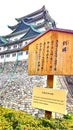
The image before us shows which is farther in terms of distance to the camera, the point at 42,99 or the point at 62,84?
the point at 62,84

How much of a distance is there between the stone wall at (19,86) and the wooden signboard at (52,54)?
9.69 metres

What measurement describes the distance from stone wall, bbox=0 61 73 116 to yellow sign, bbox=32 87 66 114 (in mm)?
9935

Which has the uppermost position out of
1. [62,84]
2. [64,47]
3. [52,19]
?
[52,19]

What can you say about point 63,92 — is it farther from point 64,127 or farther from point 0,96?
point 0,96

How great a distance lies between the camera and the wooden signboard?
243 inches

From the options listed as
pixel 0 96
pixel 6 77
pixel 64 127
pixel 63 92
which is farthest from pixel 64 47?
pixel 6 77

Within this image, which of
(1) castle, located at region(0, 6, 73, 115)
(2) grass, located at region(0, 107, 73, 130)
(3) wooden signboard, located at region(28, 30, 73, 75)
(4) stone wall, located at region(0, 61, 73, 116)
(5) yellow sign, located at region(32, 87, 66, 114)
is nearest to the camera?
(2) grass, located at region(0, 107, 73, 130)

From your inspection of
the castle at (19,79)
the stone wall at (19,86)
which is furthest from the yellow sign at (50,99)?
the castle at (19,79)

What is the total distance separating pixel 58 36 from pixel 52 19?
2580 cm

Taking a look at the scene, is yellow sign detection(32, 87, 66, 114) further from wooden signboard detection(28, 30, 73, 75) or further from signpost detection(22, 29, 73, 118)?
wooden signboard detection(28, 30, 73, 75)

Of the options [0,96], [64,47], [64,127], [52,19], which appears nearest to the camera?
[64,127]

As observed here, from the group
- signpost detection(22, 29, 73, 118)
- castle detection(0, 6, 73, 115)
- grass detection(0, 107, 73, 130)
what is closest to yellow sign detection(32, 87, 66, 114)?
signpost detection(22, 29, 73, 118)

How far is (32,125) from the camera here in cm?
482

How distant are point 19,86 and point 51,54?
573 inches
